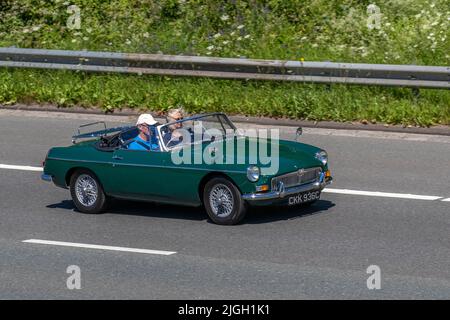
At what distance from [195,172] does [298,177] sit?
119cm

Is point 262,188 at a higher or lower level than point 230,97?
lower

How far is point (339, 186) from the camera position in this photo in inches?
573

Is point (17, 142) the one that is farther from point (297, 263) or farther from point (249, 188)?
point (297, 263)

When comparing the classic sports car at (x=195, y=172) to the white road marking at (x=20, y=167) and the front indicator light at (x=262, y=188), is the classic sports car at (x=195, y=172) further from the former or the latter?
the white road marking at (x=20, y=167)

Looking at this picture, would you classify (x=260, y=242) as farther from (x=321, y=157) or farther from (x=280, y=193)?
(x=321, y=157)

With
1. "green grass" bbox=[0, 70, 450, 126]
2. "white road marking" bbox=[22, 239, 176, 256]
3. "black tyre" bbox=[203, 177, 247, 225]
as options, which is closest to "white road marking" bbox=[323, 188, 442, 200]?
"black tyre" bbox=[203, 177, 247, 225]

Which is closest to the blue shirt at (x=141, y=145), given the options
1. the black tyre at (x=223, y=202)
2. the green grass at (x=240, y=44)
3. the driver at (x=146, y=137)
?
the driver at (x=146, y=137)

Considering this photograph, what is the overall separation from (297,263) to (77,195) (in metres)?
3.82

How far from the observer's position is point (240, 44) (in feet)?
70.4

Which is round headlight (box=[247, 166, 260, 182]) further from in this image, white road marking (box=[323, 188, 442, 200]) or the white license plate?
white road marking (box=[323, 188, 442, 200])

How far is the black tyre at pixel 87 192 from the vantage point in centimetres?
1366

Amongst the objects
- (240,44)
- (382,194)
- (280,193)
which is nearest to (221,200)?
(280,193)
